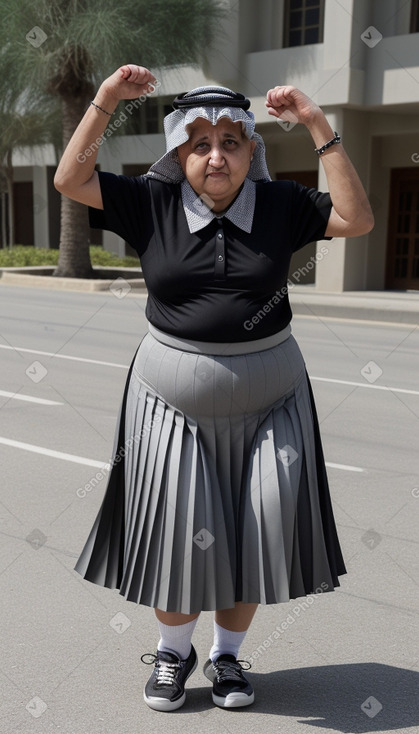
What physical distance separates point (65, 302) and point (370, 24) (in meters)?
9.35

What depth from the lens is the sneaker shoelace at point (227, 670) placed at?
3.11m

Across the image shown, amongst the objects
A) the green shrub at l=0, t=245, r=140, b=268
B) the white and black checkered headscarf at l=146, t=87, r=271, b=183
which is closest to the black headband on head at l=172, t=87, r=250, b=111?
the white and black checkered headscarf at l=146, t=87, r=271, b=183

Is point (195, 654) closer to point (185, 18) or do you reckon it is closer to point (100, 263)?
point (185, 18)

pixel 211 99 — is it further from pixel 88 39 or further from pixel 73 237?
pixel 73 237

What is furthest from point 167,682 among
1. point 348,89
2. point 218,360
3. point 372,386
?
point 348,89

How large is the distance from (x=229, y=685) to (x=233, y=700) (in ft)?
0.18

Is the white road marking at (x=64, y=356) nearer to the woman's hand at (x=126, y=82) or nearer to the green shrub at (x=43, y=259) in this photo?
the woman's hand at (x=126, y=82)

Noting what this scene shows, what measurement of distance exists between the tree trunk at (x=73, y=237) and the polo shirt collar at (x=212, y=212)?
68.1 ft

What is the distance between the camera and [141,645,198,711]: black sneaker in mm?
3053

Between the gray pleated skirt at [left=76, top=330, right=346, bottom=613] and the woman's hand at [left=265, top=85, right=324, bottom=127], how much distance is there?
729mm

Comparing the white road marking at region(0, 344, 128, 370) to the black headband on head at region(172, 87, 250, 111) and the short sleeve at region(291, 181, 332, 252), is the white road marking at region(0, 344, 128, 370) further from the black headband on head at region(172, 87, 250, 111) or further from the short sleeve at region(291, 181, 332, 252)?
the black headband on head at region(172, 87, 250, 111)

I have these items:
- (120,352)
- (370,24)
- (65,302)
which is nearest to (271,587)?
(120,352)

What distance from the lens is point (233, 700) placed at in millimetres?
3055

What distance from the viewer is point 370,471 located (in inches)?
239
